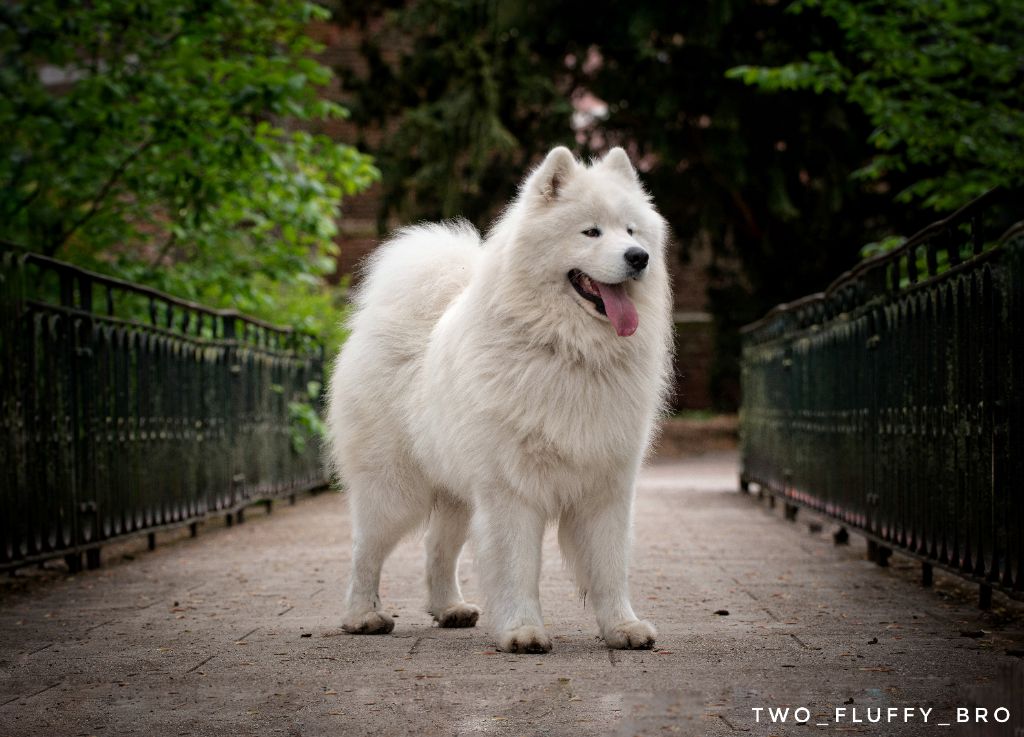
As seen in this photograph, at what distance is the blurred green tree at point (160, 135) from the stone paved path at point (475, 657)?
367 cm

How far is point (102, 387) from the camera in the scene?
8.51 metres

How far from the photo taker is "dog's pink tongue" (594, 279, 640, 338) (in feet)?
18.0

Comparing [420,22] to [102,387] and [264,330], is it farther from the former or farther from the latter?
[102,387]

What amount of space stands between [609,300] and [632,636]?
134 centimetres

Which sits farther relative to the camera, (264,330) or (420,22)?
(420,22)

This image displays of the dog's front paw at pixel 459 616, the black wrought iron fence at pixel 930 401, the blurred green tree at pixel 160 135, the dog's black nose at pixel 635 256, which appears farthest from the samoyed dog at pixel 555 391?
the blurred green tree at pixel 160 135

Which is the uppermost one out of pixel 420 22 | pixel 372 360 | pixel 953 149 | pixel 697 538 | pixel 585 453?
pixel 420 22

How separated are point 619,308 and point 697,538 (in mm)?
4787

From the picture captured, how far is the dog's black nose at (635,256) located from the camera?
5.37m

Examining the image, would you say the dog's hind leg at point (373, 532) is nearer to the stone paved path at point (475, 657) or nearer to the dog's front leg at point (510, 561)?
the stone paved path at point (475, 657)

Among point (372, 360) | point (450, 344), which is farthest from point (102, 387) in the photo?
point (450, 344)

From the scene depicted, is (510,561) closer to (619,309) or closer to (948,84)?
(619,309)

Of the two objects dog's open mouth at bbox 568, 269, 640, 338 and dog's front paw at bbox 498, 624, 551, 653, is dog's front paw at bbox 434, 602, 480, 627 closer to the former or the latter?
dog's front paw at bbox 498, 624, 551, 653

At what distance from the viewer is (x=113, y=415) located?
8703mm
